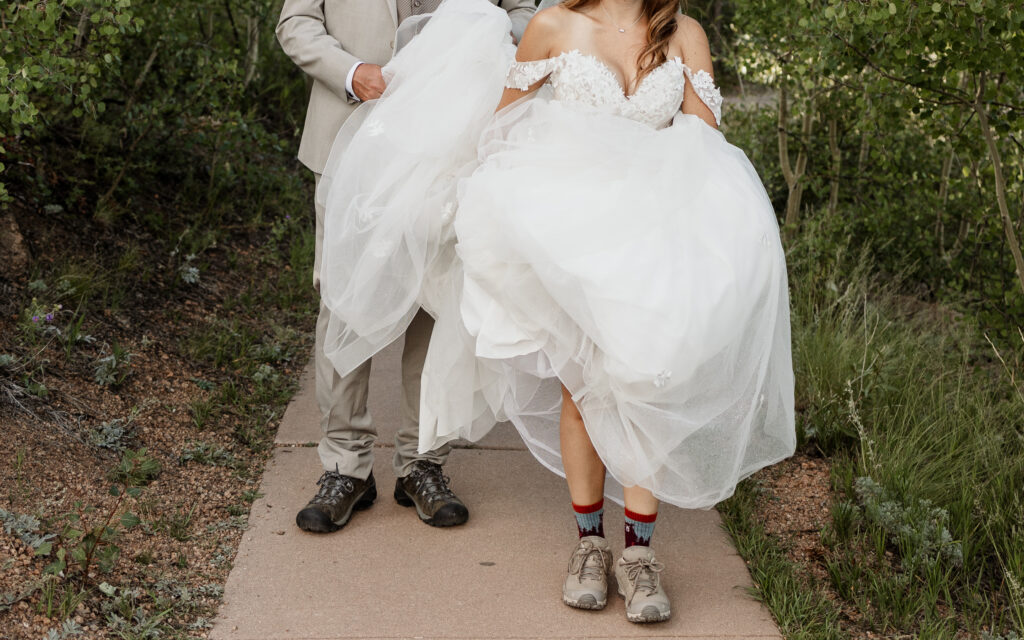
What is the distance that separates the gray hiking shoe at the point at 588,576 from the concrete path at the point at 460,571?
0.15ft

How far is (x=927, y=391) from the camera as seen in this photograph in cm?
474

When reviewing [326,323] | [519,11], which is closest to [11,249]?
[326,323]

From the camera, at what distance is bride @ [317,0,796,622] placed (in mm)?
2992

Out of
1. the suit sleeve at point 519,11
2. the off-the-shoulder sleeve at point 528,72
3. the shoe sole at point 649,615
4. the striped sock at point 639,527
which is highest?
the off-the-shoulder sleeve at point 528,72

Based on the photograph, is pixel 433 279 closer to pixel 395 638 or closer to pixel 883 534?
pixel 395 638

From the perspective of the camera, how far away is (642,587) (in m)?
3.24

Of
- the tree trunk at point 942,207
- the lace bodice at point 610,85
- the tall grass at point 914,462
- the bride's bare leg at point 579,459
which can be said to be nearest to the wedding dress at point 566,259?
the lace bodice at point 610,85

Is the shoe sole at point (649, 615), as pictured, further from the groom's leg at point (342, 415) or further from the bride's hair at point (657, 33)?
the bride's hair at point (657, 33)

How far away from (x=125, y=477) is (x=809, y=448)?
2.76 meters

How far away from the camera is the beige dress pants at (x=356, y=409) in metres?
3.82

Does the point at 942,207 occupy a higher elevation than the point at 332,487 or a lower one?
lower

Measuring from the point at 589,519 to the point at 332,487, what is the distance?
970mm

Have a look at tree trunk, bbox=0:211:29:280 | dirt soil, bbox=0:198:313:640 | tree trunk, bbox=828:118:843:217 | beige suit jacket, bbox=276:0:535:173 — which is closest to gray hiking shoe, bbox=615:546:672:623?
dirt soil, bbox=0:198:313:640

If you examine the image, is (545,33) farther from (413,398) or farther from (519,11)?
(413,398)
